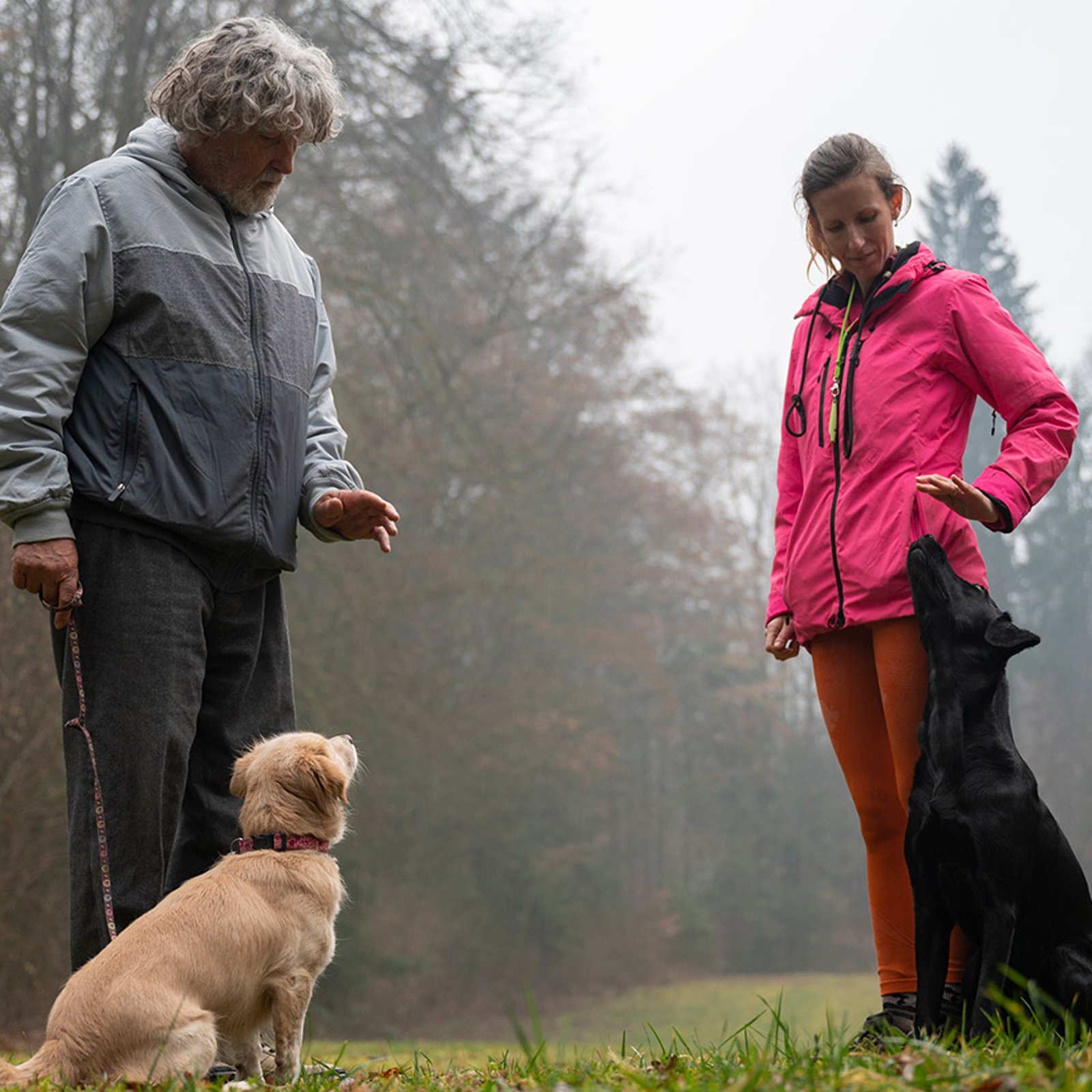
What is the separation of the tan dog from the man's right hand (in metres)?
0.65

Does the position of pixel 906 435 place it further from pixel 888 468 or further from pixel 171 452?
pixel 171 452

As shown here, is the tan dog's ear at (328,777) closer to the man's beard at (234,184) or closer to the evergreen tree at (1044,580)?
the man's beard at (234,184)

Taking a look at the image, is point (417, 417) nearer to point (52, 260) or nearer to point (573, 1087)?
point (52, 260)

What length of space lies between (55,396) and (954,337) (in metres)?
2.52

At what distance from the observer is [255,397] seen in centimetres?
341

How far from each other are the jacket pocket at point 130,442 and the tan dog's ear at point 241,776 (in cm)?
77

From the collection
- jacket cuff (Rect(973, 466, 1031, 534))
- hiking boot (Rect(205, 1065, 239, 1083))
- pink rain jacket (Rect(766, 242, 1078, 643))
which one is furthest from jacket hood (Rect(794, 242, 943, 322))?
hiking boot (Rect(205, 1065, 239, 1083))

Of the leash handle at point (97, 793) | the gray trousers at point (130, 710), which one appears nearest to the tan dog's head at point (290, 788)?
the gray trousers at point (130, 710)

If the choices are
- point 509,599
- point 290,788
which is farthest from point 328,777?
point 509,599

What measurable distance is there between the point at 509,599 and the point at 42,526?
17.3 m

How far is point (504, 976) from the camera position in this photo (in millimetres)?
21281

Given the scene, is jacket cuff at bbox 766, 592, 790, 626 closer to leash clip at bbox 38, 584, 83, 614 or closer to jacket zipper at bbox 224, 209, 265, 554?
jacket zipper at bbox 224, 209, 265, 554

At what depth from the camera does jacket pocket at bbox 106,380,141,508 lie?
3.18 meters

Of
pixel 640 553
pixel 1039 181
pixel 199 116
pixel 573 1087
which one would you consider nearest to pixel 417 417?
pixel 640 553
